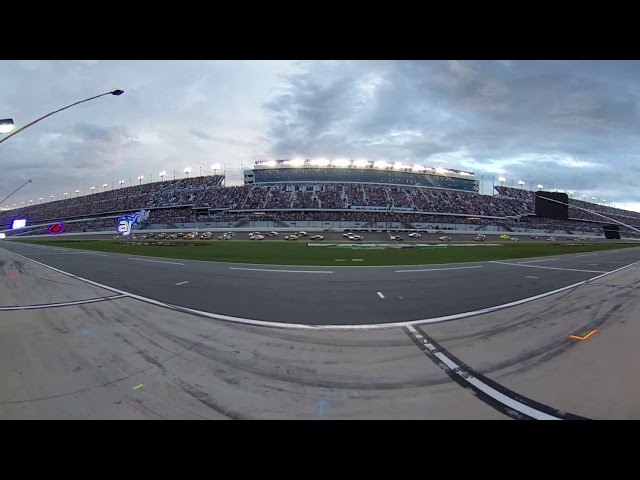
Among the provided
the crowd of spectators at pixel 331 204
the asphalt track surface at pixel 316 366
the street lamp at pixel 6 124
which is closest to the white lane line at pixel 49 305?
the asphalt track surface at pixel 316 366

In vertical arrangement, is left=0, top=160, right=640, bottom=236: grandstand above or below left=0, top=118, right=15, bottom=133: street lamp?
above

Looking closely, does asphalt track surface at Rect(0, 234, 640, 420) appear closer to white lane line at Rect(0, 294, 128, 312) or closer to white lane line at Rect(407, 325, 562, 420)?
white lane line at Rect(407, 325, 562, 420)

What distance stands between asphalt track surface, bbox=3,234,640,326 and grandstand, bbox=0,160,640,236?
53680mm

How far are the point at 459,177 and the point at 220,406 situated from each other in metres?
106

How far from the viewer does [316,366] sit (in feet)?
14.0

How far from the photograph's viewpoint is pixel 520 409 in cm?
315

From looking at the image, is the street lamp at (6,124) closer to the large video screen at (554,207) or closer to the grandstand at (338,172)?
the large video screen at (554,207)

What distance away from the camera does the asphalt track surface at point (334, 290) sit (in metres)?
7.15

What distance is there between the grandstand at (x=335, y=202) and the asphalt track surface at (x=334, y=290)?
53680 millimetres

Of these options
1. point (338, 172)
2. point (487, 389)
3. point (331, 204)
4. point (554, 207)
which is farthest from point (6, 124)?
point (338, 172)

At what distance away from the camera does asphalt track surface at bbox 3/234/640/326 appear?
282 inches

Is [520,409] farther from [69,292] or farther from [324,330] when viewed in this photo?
[69,292]

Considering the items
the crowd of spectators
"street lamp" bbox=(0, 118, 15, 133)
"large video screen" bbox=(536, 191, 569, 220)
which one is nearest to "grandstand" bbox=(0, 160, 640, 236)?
the crowd of spectators

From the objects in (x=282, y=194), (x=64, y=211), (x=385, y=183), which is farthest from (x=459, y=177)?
(x=64, y=211)
